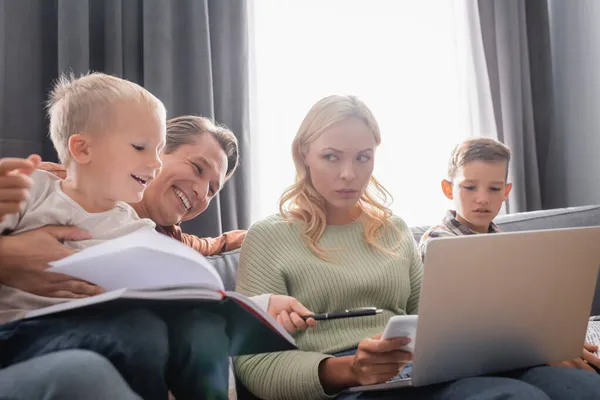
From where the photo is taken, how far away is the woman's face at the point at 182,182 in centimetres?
139

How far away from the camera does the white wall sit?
263 centimetres

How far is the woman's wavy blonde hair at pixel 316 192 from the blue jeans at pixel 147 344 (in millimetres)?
458

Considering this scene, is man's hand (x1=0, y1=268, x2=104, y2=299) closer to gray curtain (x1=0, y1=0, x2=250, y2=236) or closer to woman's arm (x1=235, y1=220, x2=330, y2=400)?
woman's arm (x1=235, y1=220, x2=330, y2=400)

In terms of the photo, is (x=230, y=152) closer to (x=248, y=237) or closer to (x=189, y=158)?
(x=189, y=158)

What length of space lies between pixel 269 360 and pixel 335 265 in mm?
264

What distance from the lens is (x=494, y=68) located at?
266 cm

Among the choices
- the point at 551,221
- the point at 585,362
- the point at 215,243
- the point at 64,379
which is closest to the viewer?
the point at 64,379

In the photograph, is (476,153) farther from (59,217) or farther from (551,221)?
(59,217)

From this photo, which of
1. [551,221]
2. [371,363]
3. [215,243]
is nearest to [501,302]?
[371,363]

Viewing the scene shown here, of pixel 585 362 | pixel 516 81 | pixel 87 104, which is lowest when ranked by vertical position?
pixel 585 362

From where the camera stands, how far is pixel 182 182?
4.59ft

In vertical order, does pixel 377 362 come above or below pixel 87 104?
below

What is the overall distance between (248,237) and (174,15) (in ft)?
3.69

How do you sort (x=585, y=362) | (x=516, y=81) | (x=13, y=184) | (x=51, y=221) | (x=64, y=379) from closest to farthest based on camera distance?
(x=64, y=379) → (x=13, y=184) → (x=51, y=221) → (x=585, y=362) → (x=516, y=81)
